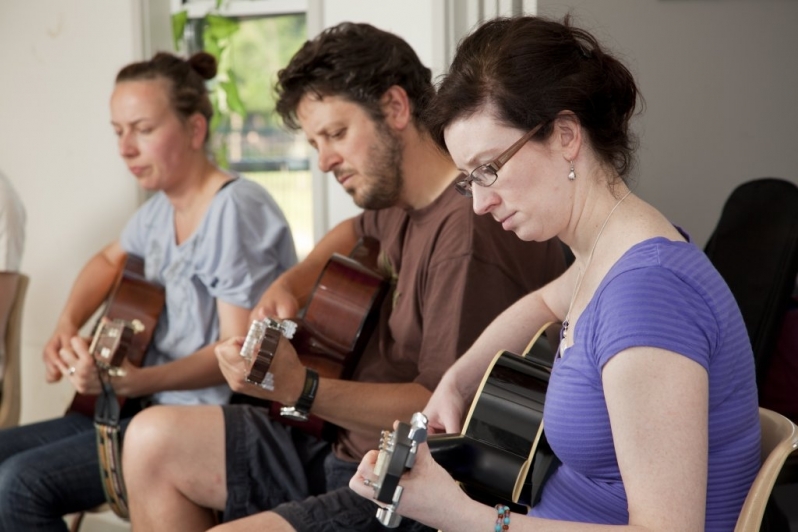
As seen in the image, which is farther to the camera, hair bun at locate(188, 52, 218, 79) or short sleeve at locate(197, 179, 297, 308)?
hair bun at locate(188, 52, 218, 79)

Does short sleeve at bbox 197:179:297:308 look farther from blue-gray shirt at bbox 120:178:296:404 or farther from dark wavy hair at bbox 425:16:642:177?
dark wavy hair at bbox 425:16:642:177

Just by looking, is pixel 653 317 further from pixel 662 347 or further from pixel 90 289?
pixel 90 289

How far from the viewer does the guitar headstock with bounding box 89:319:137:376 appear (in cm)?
224

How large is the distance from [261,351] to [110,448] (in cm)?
66

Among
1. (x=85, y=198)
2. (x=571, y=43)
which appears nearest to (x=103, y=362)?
(x=85, y=198)

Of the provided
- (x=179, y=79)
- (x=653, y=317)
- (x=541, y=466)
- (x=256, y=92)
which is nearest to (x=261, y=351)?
(x=541, y=466)

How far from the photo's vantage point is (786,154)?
2521mm

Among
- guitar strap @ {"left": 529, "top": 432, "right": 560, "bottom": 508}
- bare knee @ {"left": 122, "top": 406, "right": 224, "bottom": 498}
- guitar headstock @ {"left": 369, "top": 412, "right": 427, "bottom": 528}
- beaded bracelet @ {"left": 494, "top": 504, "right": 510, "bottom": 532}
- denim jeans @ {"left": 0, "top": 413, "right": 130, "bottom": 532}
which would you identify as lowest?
denim jeans @ {"left": 0, "top": 413, "right": 130, "bottom": 532}

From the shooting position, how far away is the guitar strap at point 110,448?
214cm

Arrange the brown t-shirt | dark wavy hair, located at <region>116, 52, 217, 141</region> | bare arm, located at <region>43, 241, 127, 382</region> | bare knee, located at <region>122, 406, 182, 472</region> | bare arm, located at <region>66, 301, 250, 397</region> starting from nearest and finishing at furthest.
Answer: the brown t-shirt, bare knee, located at <region>122, 406, 182, 472</region>, bare arm, located at <region>66, 301, 250, 397</region>, dark wavy hair, located at <region>116, 52, 217, 141</region>, bare arm, located at <region>43, 241, 127, 382</region>

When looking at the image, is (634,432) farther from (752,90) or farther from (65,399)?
(65,399)

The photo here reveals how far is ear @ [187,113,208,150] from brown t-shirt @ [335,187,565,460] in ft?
2.37

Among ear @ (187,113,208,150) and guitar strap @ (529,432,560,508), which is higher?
ear @ (187,113,208,150)

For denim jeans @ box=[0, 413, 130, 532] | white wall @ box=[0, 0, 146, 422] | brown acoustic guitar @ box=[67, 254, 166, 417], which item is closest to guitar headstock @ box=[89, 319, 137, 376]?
brown acoustic guitar @ box=[67, 254, 166, 417]
